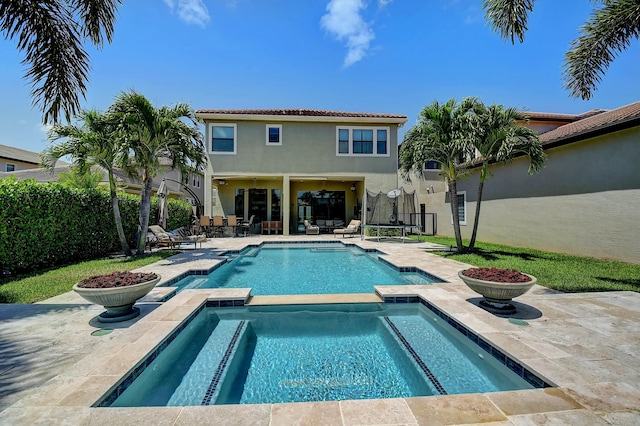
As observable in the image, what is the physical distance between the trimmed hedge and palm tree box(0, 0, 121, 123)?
2.23 metres

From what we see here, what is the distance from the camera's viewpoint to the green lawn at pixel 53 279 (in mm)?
5488

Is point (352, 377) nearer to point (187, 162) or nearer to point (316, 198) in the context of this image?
point (187, 162)

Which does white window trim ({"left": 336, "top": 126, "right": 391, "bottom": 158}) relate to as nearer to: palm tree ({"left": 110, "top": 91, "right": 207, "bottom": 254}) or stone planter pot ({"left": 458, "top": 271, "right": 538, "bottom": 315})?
palm tree ({"left": 110, "top": 91, "right": 207, "bottom": 254})

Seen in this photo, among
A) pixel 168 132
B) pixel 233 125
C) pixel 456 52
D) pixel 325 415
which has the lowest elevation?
pixel 325 415

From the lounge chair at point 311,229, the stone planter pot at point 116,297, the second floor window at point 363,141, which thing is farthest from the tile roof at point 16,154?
the stone planter pot at point 116,297

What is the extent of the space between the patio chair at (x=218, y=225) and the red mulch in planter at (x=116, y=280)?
41.5ft

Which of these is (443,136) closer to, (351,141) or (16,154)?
(351,141)

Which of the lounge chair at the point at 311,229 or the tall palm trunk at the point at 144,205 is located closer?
the tall palm trunk at the point at 144,205

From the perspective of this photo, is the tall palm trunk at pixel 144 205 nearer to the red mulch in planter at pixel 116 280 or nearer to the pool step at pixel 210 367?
the red mulch in planter at pixel 116 280

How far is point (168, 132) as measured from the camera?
985cm

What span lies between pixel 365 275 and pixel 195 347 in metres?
5.29

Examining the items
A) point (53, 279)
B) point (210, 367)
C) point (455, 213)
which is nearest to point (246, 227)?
point (53, 279)

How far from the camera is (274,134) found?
17125 mm

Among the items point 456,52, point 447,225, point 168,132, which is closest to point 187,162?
point 168,132
